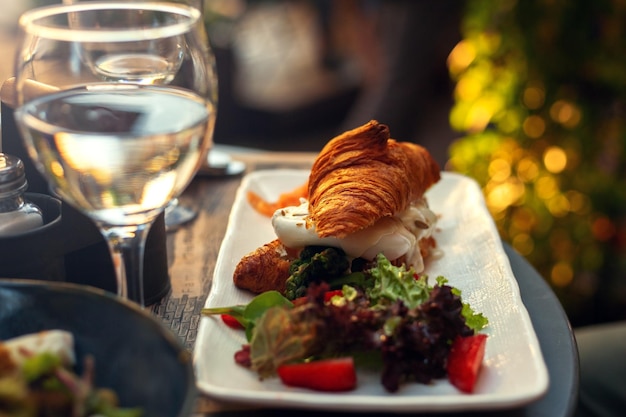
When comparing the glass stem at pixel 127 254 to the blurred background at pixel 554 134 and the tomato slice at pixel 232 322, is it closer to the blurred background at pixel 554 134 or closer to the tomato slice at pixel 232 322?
the tomato slice at pixel 232 322

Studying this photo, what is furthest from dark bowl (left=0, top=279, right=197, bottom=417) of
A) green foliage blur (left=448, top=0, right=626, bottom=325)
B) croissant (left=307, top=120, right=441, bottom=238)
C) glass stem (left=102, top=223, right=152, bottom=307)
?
green foliage blur (left=448, top=0, right=626, bottom=325)

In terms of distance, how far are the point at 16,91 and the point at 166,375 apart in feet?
1.18

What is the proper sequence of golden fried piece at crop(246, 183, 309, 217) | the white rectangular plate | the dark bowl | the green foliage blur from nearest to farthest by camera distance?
the dark bowl, the white rectangular plate, golden fried piece at crop(246, 183, 309, 217), the green foliage blur

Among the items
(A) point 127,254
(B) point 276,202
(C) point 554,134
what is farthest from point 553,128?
(A) point 127,254

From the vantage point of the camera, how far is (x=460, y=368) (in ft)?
3.23

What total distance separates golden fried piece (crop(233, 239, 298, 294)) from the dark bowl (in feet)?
1.20

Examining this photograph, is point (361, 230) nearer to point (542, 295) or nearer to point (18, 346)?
point (542, 295)

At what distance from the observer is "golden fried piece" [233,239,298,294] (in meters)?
1.24

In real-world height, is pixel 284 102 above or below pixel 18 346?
below

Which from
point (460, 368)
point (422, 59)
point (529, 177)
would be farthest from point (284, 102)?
point (460, 368)

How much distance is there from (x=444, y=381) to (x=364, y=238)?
0.35 m

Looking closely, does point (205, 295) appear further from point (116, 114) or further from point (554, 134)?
point (554, 134)

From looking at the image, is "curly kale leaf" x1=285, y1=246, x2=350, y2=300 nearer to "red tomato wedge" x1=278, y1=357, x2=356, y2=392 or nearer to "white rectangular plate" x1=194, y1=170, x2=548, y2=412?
"white rectangular plate" x1=194, y1=170, x2=548, y2=412

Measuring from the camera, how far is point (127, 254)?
0.97 meters
